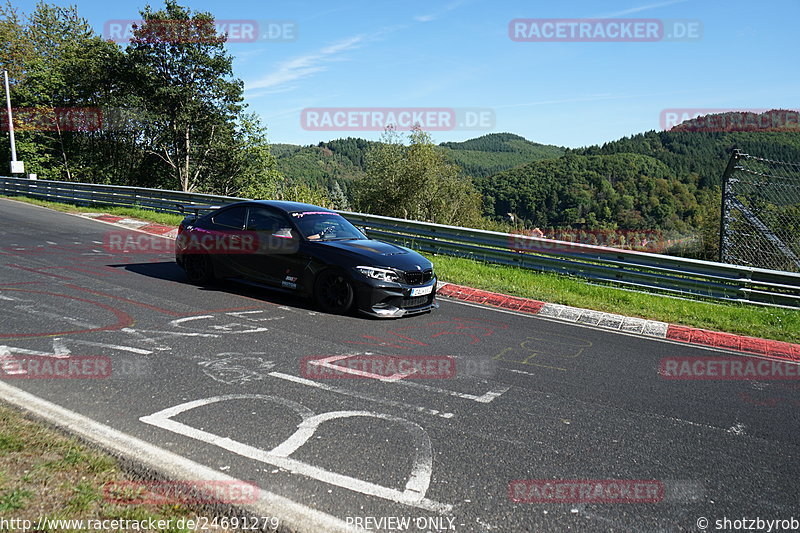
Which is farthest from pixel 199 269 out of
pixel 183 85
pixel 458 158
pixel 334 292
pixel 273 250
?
pixel 458 158

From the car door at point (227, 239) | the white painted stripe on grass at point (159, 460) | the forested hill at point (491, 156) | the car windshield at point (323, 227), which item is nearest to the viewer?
the white painted stripe on grass at point (159, 460)

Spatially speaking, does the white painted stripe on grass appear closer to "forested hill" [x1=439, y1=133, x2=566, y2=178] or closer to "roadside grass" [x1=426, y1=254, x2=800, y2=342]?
"roadside grass" [x1=426, y1=254, x2=800, y2=342]

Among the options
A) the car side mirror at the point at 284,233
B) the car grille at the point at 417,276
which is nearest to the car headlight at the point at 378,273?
the car grille at the point at 417,276

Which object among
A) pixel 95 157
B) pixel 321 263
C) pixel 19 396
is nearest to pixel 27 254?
pixel 321 263

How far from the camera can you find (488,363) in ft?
21.3

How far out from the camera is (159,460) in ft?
12.3

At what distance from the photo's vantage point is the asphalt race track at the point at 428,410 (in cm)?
358

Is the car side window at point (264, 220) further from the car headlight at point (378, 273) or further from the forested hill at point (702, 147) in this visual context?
the forested hill at point (702, 147)

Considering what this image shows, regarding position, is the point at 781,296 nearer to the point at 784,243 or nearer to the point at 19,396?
the point at 784,243

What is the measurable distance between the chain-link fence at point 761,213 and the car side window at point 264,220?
7.40 metres

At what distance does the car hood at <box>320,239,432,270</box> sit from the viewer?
838cm

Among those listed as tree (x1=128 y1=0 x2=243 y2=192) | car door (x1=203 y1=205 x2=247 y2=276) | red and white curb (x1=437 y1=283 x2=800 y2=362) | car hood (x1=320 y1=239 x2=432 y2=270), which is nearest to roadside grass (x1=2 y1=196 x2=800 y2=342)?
red and white curb (x1=437 y1=283 x2=800 y2=362)

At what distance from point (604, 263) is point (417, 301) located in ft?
15.0

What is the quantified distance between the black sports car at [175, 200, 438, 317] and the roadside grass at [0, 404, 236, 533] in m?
4.71
